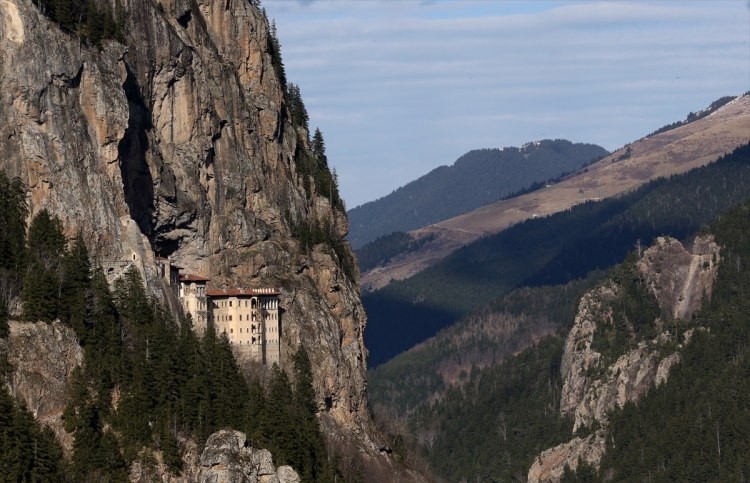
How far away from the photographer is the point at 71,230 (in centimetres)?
18300

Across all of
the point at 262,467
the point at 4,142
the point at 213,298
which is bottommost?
the point at 262,467

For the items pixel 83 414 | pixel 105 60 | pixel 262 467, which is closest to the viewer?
pixel 83 414

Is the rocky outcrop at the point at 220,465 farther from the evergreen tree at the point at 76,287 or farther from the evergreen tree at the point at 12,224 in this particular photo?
the evergreen tree at the point at 12,224

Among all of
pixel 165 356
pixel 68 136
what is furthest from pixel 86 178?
pixel 165 356

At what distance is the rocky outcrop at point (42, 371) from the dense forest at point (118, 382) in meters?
0.94

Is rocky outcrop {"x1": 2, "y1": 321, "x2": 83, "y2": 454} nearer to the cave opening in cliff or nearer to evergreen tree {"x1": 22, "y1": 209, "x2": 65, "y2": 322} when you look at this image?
evergreen tree {"x1": 22, "y1": 209, "x2": 65, "y2": 322}

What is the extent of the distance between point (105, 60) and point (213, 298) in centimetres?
2471

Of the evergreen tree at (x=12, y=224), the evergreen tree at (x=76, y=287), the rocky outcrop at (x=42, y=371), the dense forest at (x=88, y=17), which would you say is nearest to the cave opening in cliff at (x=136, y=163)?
the dense forest at (x=88, y=17)

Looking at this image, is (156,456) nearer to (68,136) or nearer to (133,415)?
(133,415)

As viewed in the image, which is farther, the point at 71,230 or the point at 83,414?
the point at 71,230

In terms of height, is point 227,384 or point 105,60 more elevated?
point 105,60

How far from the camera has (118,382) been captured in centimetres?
17388

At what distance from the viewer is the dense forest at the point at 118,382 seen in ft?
541

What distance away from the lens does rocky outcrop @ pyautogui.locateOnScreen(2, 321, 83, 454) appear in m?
166
